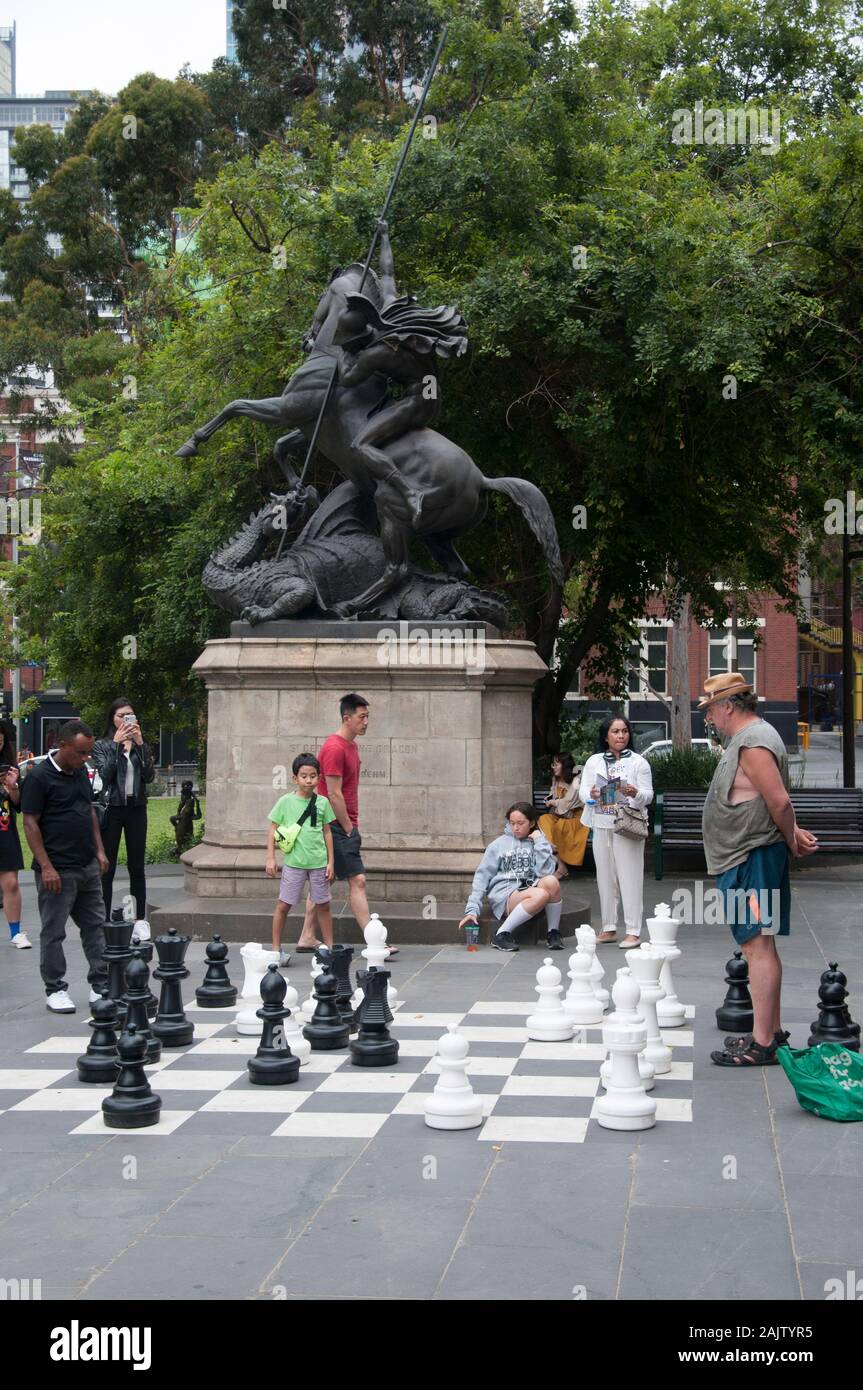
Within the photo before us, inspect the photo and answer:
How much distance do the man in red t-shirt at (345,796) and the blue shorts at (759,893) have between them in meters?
3.84

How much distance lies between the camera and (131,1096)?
6406mm

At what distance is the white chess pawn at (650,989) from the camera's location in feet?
23.9

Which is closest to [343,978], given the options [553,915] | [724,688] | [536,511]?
[724,688]

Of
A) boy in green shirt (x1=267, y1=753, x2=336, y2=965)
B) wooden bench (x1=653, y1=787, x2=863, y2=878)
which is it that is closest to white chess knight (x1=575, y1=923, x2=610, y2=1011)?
boy in green shirt (x1=267, y1=753, x2=336, y2=965)

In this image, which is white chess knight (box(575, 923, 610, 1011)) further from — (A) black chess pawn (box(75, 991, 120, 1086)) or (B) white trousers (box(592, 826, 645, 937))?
(A) black chess pawn (box(75, 991, 120, 1086))

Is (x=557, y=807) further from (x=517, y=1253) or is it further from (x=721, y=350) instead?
(x=517, y=1253)

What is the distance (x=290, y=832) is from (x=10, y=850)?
3.04 m

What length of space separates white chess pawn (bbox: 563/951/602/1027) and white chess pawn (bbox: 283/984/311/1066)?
58.3 inches

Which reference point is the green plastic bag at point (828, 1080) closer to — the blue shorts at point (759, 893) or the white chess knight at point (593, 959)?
the blue shorts at point (759, 893)

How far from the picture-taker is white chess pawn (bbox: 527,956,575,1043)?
7895 millimetres

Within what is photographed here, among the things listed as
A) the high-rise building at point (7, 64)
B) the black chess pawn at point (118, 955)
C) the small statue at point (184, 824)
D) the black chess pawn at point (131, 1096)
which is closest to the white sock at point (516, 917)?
the black chess pawn at point (118, 955)

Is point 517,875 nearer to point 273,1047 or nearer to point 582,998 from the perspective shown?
point 582,998

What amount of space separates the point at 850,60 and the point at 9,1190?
27.8m

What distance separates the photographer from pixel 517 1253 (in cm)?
477
